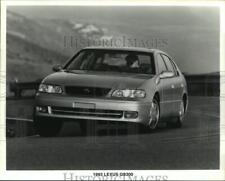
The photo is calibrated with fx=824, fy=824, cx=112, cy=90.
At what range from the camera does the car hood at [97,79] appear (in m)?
13.6

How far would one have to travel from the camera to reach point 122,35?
49.6 ft

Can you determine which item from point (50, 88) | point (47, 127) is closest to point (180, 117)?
point (47, 127)

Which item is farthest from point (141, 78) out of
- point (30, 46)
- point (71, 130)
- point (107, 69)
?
point (30, 46)

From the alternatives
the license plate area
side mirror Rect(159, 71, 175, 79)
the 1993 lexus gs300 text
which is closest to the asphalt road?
the 1993 lexus gs300 text

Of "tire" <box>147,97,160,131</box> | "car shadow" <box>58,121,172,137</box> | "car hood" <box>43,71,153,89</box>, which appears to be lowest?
"car shadow" <box>58,121,172,137</box>

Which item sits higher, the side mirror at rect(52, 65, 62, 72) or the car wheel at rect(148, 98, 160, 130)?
the side mirror at rect(52, 65, 62, 72)

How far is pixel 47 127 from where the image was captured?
14.0m

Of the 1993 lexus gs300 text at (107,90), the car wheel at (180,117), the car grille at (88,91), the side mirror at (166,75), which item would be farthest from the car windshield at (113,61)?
the car wheel at (180,117)

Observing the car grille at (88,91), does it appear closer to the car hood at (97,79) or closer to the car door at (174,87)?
the car hood at (97,79)

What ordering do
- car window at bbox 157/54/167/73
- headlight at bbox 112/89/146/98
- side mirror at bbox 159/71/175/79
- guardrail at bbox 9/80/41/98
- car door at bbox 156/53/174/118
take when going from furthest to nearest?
guardrail at bbox 9/80/41/98, car window at bbox 157/54/167/73, side mirror at bbox 159/71/175/79, car door at bbox 156/53/174/118, headlight at bbox 112/89/146/98

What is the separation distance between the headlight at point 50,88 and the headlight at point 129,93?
36.1 inches

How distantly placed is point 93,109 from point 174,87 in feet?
7.77

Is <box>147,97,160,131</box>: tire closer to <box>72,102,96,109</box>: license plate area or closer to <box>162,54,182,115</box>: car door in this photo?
<box>162,54,182,115</box>: car door

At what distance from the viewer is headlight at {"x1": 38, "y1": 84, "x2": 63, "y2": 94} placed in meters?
13.6
